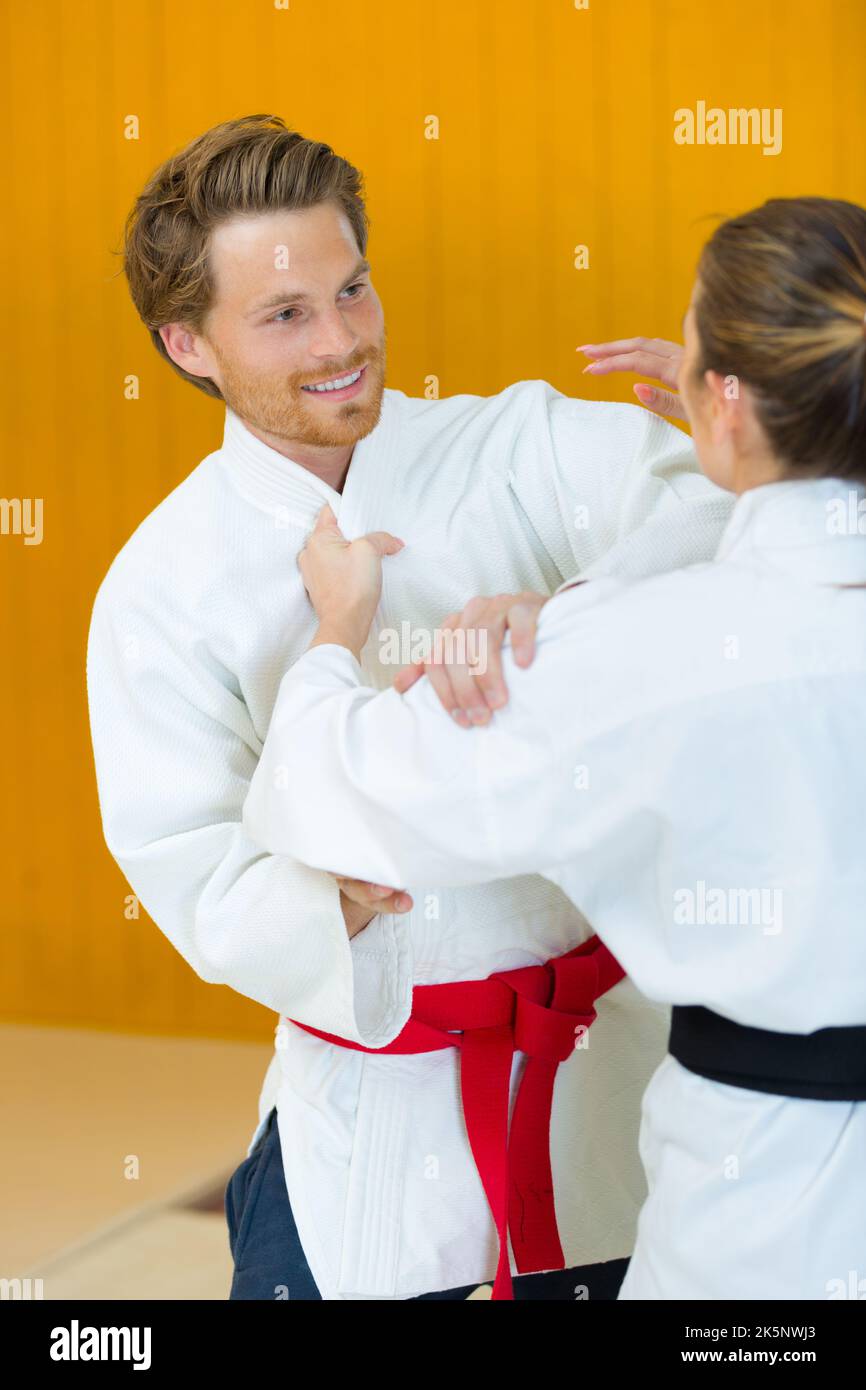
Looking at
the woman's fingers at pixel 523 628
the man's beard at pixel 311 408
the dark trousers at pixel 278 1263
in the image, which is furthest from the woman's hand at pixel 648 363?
the dark trousers at pixel 278 1263

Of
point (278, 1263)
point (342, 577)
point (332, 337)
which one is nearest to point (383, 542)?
point (342, 577)

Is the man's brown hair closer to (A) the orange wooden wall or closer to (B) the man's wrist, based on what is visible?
(B) the man's wrist

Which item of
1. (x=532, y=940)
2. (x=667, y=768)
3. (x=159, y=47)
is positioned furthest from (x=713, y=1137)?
(x=159, y=47)

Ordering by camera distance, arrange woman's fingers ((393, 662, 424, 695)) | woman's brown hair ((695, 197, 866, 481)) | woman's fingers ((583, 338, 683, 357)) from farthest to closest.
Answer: woman's fingers ((583, 338, 683, 357)), woman's fingers ((393, 662, 424, 695)), woman's brown hair ((695, 197, 866, 481))

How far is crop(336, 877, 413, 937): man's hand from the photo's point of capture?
1189 millimetres

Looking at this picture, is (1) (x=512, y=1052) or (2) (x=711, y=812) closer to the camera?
(2) (x=711, y=812)

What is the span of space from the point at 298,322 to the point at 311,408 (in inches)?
3.6

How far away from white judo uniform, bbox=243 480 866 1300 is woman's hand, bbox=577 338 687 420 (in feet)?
1.67

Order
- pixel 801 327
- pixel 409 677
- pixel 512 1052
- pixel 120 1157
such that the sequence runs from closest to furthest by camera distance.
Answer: pixel 801 327 → pixel 409 677 → pixel 512 1052 → pixel 120 1157

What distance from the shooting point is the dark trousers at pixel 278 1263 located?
4.74ft

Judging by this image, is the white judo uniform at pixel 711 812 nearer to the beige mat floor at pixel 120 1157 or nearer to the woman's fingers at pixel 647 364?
the woman's fingers at pixel 647 364

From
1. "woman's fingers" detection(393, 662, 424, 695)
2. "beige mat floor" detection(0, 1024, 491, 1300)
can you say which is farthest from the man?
"beige mat floor" detection(0, 1024, 491, 1300)

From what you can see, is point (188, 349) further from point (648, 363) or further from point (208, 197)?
point (648, 363)

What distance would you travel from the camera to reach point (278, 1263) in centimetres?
145
